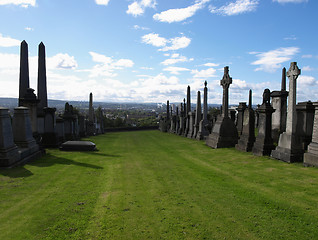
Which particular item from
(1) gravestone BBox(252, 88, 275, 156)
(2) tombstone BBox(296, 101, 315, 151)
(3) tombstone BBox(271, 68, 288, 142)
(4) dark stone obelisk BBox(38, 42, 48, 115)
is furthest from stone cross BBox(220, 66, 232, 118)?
(4) dark stone obelisk BBox(38, 42, 48, 115)

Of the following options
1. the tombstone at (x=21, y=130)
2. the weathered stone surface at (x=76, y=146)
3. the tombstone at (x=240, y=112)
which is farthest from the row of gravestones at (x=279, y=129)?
the tombstone at (x=21, y=130)

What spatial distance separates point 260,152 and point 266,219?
6.79 meters

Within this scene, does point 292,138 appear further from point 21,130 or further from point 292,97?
point 21,130

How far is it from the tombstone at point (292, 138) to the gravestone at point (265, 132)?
769 mm

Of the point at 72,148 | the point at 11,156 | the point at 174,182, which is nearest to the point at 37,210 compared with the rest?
the point at 174,182

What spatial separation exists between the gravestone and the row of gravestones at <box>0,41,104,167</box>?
1028cm

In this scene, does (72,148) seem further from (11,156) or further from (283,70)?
(283,70)

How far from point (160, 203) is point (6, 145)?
20.3ft

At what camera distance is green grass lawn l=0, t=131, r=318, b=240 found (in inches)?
159

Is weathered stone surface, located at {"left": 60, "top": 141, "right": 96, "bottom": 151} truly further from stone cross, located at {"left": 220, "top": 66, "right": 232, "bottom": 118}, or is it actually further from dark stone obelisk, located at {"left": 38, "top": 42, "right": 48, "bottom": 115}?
stone cross, located at {"left": 220, "top": 66, "right": 232, "bottom": 118}

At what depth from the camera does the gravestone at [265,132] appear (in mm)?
10586

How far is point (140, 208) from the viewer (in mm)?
4980

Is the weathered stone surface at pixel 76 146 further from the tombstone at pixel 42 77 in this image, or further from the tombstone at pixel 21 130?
the tombstone at pixel 42 77

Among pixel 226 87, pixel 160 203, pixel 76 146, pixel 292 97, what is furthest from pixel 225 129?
pixel 160 203
